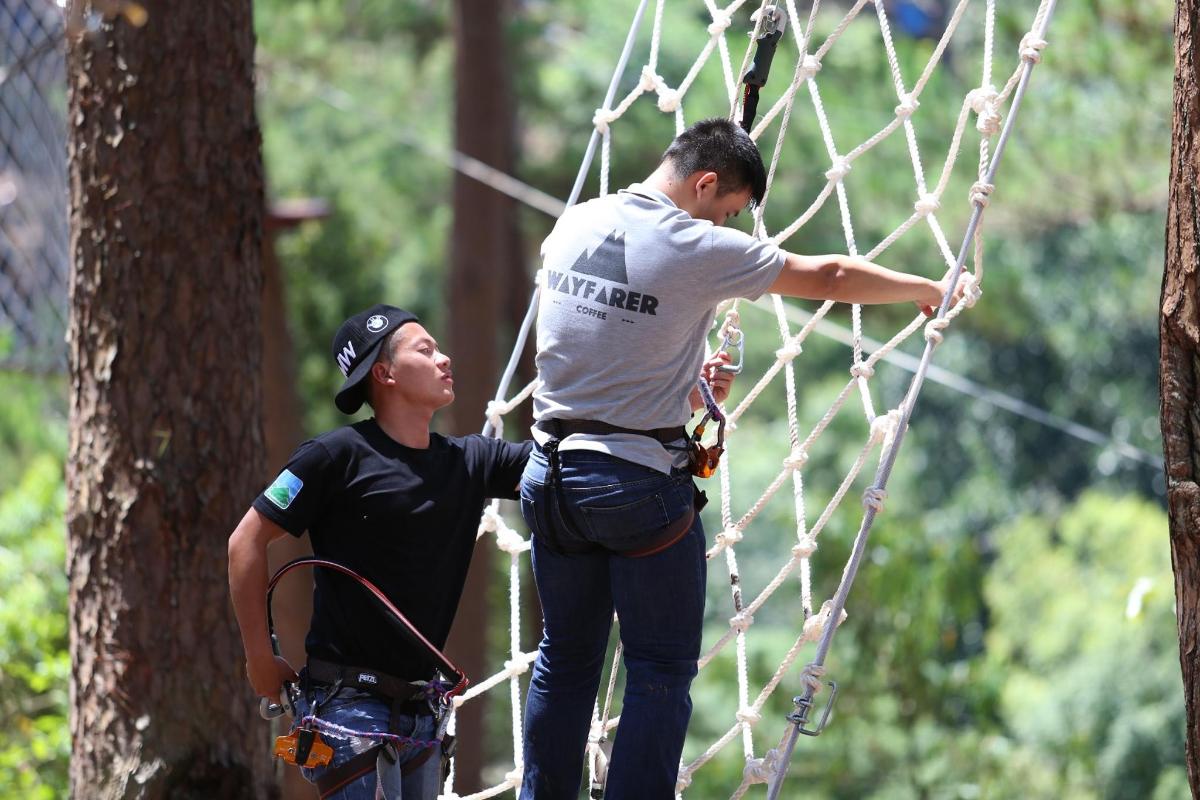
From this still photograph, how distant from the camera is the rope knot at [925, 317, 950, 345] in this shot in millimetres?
2205

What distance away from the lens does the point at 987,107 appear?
2426 mm

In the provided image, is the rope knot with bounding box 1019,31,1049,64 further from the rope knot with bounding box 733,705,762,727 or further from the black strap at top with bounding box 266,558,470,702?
the black strap at top with bounding box 266,558,470,702

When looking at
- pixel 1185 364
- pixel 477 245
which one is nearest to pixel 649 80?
pixel 1185 364

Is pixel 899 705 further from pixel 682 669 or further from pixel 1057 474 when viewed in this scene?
pixel 1057 474

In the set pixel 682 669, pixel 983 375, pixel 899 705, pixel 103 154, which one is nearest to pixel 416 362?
pixel 682 669

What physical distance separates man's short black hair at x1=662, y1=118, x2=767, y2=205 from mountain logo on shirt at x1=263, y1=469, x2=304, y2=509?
634 millimetres

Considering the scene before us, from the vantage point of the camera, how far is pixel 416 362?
7.00ft

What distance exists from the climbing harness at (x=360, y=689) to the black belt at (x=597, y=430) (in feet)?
1.02

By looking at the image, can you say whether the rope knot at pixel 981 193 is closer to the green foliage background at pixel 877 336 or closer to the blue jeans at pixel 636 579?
the blue jeans at pixel 636 579

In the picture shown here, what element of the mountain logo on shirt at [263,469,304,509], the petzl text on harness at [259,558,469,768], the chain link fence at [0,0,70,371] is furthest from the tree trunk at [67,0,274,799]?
the chain link fence at [0,0,70,371]

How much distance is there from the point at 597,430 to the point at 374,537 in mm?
329

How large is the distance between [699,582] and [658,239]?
0.45 m

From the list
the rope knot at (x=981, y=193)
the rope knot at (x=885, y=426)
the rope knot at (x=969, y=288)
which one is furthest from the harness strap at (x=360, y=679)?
the rope knot at (x=981, y=193)

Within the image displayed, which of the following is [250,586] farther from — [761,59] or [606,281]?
[761,59]
